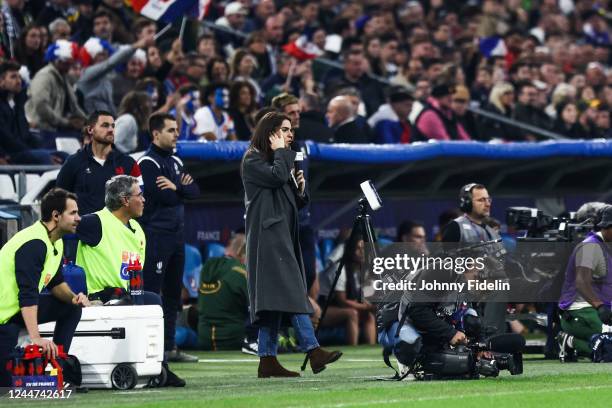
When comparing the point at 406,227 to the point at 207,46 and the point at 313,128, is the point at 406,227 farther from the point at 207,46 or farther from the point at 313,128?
the point at 207,46

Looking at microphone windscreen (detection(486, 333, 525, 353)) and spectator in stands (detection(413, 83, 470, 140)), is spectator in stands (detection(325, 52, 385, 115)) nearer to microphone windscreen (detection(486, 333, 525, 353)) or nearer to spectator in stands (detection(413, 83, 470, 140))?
spectator in stands (detection(413, 83, 470, 140))

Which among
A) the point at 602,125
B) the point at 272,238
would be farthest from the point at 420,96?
the point at 272,238

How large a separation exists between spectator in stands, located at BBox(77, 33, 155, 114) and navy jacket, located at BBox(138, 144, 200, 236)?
135 inches

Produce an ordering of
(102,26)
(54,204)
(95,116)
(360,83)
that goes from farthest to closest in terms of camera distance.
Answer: (360,83)
(102,26)
(95,116)
(54,204)

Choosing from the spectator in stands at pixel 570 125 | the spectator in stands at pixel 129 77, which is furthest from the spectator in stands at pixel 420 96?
the spectator in stands at pixel 129 77

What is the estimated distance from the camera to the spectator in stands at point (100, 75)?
54.5ft

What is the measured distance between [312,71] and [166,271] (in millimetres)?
9188

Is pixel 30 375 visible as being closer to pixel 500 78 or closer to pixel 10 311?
pixel 10 311

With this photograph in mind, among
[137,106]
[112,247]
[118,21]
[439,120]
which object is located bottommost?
[112,247]

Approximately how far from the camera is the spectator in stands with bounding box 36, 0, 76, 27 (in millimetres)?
18609

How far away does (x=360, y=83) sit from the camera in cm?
2041

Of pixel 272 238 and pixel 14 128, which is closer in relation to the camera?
pixel 272 238

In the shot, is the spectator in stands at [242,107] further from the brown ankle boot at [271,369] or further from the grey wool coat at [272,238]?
the brown ankle boot at [271,369]

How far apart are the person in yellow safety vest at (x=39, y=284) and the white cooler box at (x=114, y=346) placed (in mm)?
192
